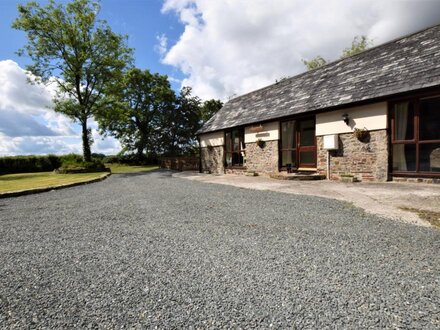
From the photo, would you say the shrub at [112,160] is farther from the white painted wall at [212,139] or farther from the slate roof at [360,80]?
the slate roof at [360,80]

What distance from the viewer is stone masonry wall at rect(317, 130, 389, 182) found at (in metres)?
8.91

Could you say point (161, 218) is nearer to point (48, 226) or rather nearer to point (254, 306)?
point (48, 226)

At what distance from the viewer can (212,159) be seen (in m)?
17.5

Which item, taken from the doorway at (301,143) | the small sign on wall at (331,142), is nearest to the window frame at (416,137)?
the small sign on wall at (331,142)

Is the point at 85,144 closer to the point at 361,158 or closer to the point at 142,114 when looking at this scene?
the point at 142,114

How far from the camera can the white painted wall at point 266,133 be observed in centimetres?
1274

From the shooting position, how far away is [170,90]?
33469 mm

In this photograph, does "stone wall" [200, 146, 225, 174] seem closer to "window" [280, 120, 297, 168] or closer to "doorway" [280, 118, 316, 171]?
"window" [280, 120, 297, 168]

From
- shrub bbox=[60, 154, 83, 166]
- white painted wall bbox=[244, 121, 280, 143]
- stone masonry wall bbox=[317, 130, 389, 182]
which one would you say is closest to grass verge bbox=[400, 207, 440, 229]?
stone masonry wall bbox=[317, 130, 389, 182]

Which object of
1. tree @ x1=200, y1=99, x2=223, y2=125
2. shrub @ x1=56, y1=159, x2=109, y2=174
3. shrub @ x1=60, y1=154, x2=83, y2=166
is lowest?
shrub @ x1=56, y1=159, x2=109, y2=174

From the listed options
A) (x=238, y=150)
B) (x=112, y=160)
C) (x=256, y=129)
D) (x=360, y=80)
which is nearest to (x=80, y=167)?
(x=238, y=150)

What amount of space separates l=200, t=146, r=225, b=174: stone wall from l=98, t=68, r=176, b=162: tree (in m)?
16.0

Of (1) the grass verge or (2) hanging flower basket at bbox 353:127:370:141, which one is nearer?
(1) the grass verge

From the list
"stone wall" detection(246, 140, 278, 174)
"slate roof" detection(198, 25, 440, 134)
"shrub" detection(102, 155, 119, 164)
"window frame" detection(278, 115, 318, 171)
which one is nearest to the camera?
"slate roof" detection(198, 25, 440, 134)
